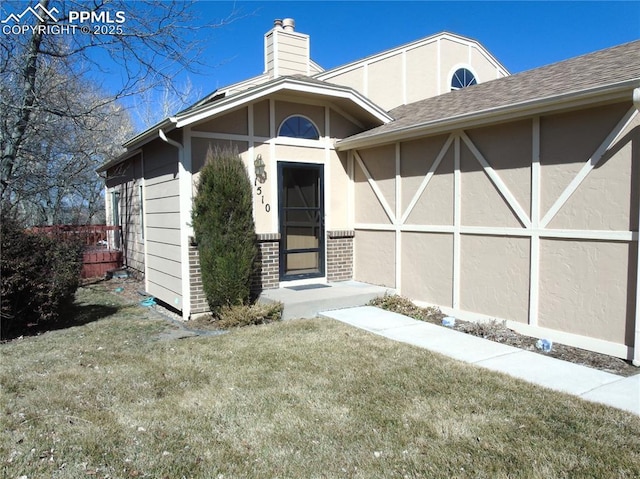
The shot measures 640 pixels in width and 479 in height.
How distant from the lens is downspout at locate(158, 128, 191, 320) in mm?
7133

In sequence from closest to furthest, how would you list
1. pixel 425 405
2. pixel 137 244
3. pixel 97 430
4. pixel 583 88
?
1. pixel 97 430
2. pixel 425 405
3. pixel 583 88
4. pixel 137 244

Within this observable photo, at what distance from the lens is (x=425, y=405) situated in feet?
12.3

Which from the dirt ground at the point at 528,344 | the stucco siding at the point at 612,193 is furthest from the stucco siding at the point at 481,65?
the stucco siding at the point at 612,193

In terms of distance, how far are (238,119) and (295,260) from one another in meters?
2.65

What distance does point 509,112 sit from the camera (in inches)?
226

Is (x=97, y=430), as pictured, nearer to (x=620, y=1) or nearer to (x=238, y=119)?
(x=238, y=119)

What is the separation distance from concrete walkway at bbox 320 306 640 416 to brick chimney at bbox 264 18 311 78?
495 centimetres

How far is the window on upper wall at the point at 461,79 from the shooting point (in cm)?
1268

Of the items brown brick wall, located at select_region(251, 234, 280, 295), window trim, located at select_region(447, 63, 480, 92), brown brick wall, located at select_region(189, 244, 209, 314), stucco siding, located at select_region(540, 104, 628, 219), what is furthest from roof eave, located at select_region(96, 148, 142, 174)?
window trim, located at select_region(447, 63, 480, 92)

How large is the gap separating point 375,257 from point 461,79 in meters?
7.22

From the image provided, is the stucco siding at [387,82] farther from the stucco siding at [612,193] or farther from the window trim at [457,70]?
the stucco siding at [612,193]

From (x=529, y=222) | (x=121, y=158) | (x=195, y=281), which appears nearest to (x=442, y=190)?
(x=529, y=222)

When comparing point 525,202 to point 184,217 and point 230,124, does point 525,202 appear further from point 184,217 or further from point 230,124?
point 184,217

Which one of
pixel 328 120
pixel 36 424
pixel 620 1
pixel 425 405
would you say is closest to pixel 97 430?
pixel 36 424
